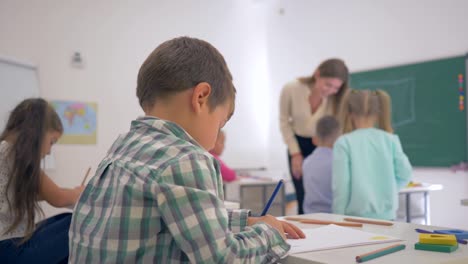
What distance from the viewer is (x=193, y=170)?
0.85 metres

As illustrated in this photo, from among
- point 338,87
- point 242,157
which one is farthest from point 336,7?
point 338,87

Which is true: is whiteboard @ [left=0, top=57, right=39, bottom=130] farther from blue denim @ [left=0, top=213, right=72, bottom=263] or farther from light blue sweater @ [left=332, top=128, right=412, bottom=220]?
light blue sweater @ [left=332, top=128, right=412, bottom=220]

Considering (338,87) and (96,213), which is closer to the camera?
(96,213)

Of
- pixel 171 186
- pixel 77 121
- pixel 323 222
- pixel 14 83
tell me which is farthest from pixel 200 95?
pixel 77 121

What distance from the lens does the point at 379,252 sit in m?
1.04

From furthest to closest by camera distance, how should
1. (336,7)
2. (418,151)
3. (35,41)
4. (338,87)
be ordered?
(336,7), (418,151), (35,41), (338,87)

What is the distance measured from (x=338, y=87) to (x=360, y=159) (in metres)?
0.85

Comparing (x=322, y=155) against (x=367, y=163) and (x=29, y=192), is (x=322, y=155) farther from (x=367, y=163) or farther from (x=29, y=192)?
(x=29, y=192)

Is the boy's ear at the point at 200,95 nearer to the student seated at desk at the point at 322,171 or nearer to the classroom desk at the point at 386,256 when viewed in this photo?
the classroom desk at the point at 386,256

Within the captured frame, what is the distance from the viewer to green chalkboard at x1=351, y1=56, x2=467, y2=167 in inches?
195

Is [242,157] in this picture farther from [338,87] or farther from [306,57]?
[338,87]

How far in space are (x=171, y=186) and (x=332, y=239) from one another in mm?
535

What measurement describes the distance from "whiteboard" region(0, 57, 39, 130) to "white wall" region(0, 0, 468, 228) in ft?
0.96

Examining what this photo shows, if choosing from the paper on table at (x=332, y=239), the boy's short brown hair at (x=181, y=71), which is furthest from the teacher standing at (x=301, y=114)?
the boy's short brown hair at (x=181, y=71)
